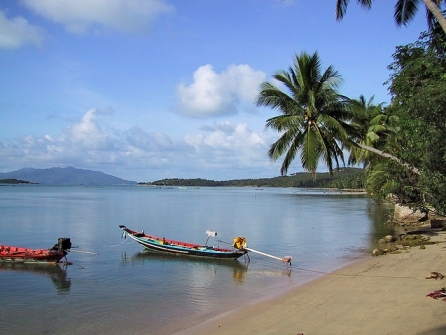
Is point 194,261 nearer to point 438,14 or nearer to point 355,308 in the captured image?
point 355,308

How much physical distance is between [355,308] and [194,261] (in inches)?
427

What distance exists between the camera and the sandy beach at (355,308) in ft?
26.7

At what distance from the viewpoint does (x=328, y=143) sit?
15.3 metres

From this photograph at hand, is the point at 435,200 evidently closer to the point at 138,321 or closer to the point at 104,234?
the point at 138,321

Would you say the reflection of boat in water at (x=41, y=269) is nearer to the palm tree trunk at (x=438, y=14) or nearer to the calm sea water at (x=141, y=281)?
the calm sea water at (x=141, y=281)

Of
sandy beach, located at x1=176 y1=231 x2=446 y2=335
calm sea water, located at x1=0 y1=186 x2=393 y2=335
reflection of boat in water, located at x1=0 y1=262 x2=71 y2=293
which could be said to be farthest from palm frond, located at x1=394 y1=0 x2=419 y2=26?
reflection of boat in water, located at x1=0 y1=262 x2=71 y2=293

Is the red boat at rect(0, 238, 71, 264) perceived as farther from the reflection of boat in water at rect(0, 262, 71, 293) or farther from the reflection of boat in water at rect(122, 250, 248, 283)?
the reflection of boat in water at rect(122, 250, 248, 283)

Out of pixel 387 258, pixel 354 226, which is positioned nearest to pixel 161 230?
pixel 354 226

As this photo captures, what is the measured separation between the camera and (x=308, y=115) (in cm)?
1505

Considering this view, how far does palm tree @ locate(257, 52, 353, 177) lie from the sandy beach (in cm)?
422

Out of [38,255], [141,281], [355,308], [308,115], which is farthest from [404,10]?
[38,255]

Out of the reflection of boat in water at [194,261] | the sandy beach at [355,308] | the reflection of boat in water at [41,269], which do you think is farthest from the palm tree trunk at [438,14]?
the reflection of boat in water at [41,269]

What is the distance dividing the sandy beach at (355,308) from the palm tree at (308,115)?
4.22 m

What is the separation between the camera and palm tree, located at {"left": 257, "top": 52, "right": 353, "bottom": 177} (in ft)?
48.5
